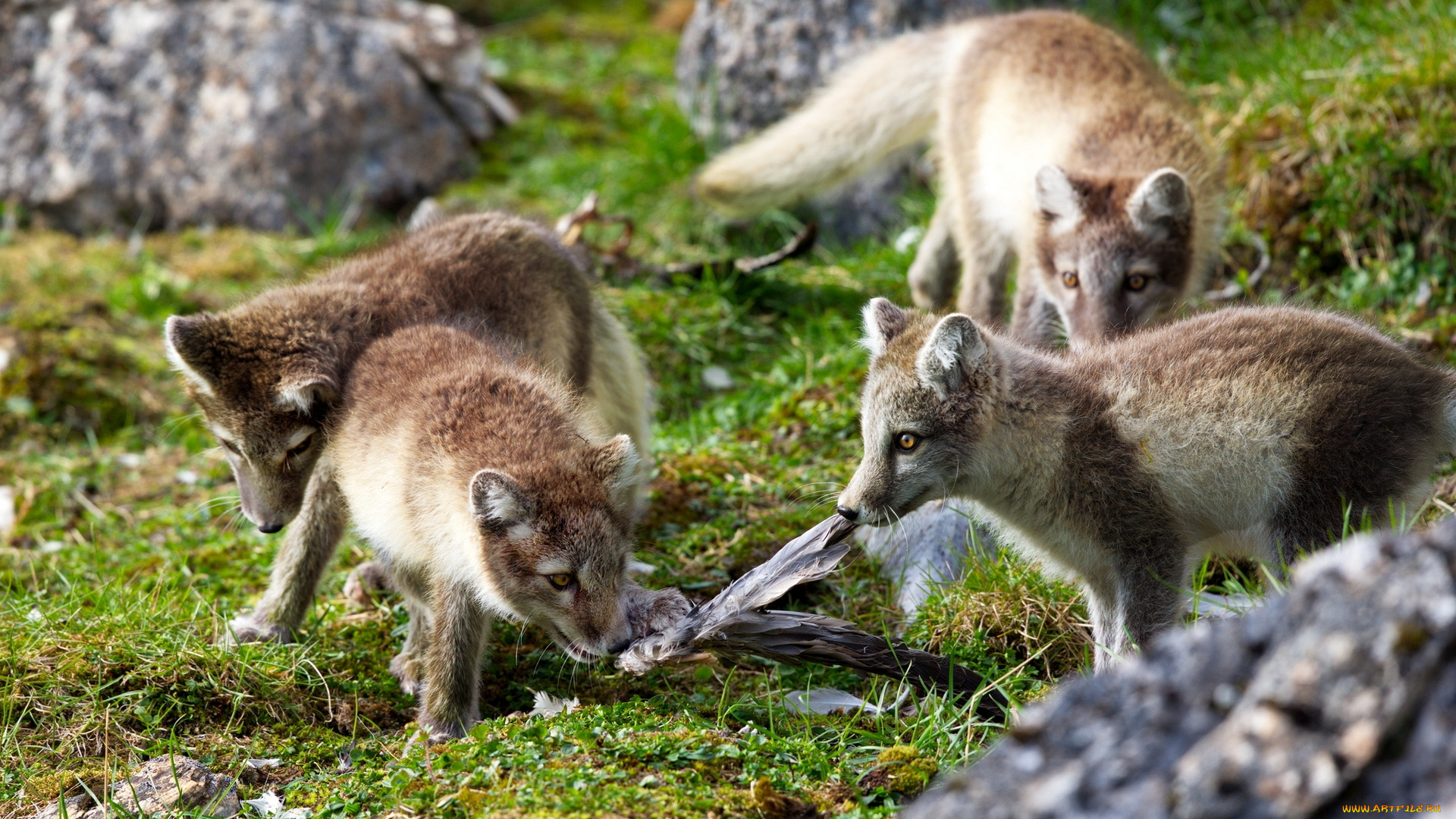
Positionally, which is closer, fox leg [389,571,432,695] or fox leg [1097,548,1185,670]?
fox leg [1097,548,1185,670]

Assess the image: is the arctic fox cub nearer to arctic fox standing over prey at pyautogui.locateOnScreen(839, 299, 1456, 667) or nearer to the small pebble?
arctic fox standing over prey at pyautogui.locateOnScreen(839, 299, 1456, 667)

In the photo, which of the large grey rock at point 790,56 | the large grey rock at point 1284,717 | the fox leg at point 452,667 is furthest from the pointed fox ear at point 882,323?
the large grey rock at point 790,56

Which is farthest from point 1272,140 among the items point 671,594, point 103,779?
point 103,779

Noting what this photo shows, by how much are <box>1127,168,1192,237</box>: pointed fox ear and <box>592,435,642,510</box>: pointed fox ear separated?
3.09 metres

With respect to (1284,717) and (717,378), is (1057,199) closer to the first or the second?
(717,378)

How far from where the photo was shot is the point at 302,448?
4.89 m

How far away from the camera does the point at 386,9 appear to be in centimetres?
1054

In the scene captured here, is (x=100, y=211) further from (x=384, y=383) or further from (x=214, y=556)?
(x=384, y=383)

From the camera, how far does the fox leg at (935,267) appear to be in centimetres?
759

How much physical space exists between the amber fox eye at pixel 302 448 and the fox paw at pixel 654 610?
1646 mm

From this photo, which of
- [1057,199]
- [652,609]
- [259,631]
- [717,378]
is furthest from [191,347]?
[1057,199]

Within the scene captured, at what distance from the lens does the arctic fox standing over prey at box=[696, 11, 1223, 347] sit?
19.4 feet

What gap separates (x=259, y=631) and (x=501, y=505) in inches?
69.0

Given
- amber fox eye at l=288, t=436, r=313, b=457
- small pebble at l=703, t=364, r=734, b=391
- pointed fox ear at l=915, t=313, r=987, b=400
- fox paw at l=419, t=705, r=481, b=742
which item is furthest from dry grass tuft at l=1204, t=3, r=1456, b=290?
amber fox eye at l=288, t=436, r=313, b=457
